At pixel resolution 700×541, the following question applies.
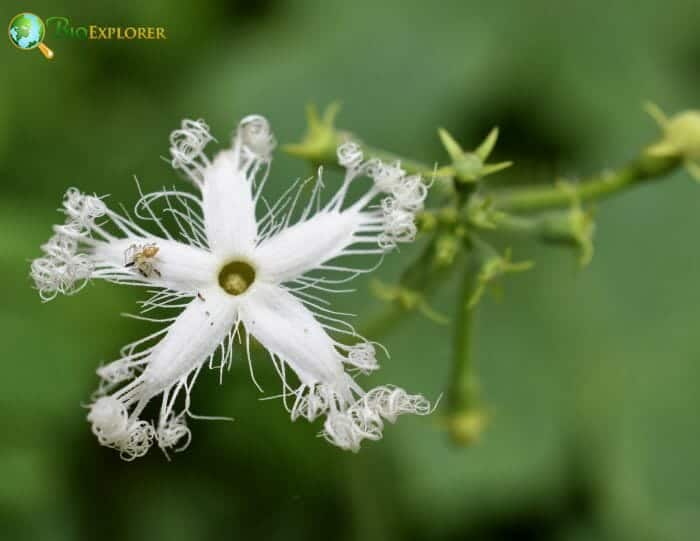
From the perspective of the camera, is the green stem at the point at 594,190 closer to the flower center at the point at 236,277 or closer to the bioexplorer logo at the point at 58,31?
the flower center at the point at 236,277

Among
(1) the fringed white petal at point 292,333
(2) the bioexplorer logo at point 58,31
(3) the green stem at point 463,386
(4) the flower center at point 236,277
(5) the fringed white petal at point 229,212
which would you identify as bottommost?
(1) the fringed white petal at point 292,333

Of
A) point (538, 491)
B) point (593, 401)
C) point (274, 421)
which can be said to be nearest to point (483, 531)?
point (538, 491)

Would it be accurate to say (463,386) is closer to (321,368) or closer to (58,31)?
(321,368)

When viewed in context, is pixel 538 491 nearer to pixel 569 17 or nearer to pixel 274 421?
pixel 274 421

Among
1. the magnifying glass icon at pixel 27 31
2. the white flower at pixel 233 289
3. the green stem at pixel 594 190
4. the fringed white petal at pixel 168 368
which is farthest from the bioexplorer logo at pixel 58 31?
the fringed white petal at pixel 168 368

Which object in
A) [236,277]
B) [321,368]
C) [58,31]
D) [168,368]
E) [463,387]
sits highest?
[58,31]

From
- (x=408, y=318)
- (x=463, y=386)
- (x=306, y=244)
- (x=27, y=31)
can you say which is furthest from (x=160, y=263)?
(x=27, y=31)
